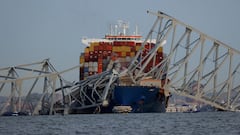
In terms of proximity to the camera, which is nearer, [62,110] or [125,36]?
[62,110]

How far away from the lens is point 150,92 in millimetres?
118438


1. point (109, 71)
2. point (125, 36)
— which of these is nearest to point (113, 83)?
point (109, 71)

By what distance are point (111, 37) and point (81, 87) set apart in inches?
1244

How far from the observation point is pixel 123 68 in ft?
413

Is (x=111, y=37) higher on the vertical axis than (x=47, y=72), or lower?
higher

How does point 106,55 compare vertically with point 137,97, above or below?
above

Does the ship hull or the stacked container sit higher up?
the stacked container

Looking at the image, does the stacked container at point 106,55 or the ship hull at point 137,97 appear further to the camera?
the stacked container at point 106,55

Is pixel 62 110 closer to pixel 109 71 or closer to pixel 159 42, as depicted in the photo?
pixel 109 71

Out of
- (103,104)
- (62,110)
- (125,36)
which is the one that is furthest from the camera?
(125,36)

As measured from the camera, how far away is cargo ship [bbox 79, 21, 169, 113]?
11731cm

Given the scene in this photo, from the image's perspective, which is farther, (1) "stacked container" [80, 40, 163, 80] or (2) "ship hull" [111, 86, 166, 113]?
(1) "stacked container" [80, 40, 163, 80]

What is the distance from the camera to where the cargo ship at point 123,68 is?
117 metres

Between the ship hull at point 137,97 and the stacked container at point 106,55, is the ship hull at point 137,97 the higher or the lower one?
the lower one
